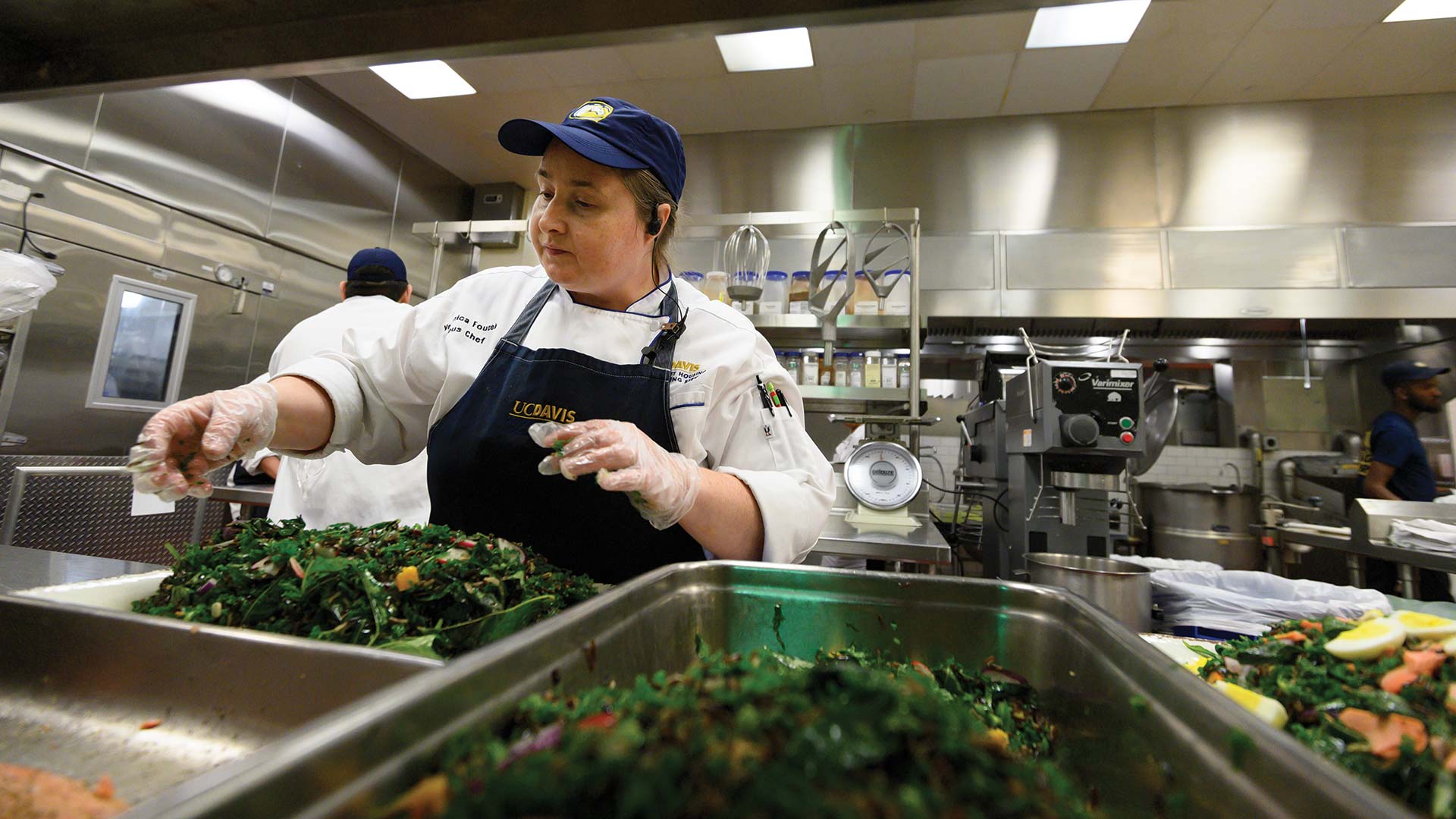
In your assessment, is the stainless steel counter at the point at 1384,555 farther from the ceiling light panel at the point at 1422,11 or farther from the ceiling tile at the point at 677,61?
the ceiling tile at the point at 677,61

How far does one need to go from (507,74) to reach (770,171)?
2.37 meters

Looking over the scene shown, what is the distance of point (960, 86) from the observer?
15.6ft

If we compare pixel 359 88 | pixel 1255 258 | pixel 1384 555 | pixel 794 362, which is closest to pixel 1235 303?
pixel 1255 258

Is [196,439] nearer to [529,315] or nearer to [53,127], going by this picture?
[529,315]

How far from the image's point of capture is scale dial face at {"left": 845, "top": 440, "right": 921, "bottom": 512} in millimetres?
2959

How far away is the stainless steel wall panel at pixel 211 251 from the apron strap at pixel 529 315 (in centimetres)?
397

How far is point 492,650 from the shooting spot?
52 centimetres

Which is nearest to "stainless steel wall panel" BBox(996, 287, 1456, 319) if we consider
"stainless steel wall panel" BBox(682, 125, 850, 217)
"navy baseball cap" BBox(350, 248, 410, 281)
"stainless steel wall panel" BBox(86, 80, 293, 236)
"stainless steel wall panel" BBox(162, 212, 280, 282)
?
"stainless steel wall panel" BBox(682, 125, 850, 217)

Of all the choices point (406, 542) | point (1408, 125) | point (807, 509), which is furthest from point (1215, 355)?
point (406, 542)

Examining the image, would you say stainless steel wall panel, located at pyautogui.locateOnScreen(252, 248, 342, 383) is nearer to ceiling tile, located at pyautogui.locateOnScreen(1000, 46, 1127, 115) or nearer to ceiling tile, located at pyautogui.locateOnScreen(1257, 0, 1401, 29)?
ceiling tile, located at pyautogui.locateOnScreen(1000, 46, 1127, 115)

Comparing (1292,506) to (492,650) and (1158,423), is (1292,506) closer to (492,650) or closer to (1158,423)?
(1158,423)

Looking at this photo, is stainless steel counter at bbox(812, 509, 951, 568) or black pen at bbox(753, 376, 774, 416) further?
stainless steel counter at bbox(812, 509, 951, 568)

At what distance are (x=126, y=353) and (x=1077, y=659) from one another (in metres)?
5.28

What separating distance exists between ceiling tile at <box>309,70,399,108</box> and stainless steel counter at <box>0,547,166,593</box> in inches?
183
